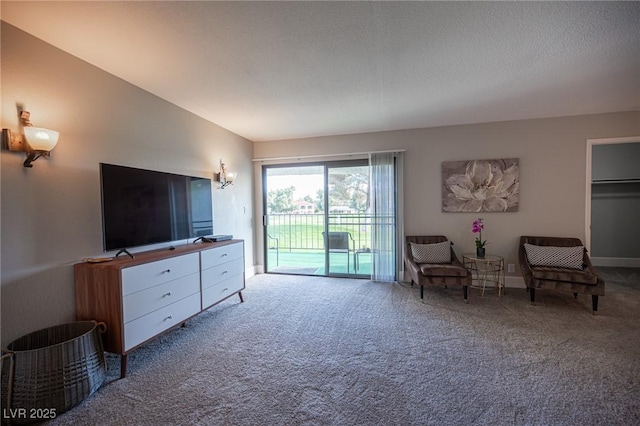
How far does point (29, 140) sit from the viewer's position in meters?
1.69

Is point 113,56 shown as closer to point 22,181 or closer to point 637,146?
point 22,181

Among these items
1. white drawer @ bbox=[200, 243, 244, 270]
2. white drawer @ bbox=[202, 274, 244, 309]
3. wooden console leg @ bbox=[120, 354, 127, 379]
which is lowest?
wooden console leg @ bbox=[120, 354, 127, 379]

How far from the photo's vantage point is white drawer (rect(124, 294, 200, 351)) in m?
1.98

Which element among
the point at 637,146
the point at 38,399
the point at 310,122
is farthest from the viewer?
the point at 637,146

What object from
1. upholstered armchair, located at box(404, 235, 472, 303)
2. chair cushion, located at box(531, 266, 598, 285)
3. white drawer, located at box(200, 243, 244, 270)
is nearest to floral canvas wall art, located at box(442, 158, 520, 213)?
upholstered armchair, located at box(404, 235, 472, 303)

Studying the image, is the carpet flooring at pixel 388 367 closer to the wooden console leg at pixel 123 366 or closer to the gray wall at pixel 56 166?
the wooden console leg at pixel 123 366

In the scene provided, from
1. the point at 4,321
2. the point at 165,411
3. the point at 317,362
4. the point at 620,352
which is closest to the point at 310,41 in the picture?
the point at 317,362

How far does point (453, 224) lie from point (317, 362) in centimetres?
292

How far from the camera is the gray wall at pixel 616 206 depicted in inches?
184

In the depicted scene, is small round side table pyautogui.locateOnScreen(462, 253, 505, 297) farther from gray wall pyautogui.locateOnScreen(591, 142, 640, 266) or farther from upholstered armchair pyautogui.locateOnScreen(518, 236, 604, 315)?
gray wall pyautogui.locateOnScreen(591, 142, 640, 266)

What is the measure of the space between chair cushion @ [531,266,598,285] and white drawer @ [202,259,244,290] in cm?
354

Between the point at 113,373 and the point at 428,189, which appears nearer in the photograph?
the point at 113,373

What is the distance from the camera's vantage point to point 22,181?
5.80 feet

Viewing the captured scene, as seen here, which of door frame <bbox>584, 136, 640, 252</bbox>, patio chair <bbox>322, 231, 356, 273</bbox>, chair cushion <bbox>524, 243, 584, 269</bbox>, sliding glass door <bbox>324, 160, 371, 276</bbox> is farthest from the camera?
patio chair <bbox>322, 231, 356, 273</bbox>
